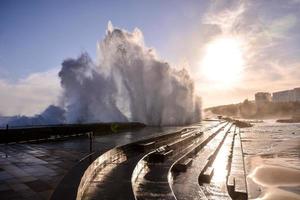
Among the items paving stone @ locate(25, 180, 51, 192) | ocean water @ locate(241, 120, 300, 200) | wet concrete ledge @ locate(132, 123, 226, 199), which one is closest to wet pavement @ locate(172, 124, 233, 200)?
wet concrete ledge @ locate(132, 123, 226, 199)

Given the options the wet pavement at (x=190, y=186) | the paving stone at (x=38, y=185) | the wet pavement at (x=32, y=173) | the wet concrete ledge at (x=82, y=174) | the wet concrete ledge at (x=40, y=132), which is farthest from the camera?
the wet concrete ledge at (x=40, y=132)

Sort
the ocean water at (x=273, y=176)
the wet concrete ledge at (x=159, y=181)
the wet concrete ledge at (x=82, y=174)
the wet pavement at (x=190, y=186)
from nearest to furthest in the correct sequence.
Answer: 1. the wet concrete ledge at (x=82, y=174)
2. the wet concrete ledge at (x=159, y=181)
3. the wet pavement at (x=190, y=186)
4. the ocean water at (x=273, y=176)

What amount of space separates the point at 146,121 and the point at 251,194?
34162 millimetres

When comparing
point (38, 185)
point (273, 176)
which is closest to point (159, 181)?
point (38, 185)

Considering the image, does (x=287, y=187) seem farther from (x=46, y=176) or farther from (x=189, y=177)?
(x=46, y=176)

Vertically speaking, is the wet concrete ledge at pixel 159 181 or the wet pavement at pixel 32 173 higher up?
the wet pavement at pixel 32 173

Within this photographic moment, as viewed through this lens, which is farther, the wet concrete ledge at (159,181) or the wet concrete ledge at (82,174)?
the wet concrete ledge at (159,181)

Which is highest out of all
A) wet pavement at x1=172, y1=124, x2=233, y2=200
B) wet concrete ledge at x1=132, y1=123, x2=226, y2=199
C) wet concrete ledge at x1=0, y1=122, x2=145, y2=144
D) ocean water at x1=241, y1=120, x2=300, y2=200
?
wet concrete ledge at x1=0, y1=122, x2=145, y2=144

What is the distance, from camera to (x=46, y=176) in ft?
19.7

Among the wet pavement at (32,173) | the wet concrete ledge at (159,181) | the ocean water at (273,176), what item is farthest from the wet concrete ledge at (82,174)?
the ocean water at (273,176)

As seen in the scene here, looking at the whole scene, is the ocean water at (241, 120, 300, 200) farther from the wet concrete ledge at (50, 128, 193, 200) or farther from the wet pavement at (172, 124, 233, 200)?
the wet concrete ledge at (50, 128, 193, 200)

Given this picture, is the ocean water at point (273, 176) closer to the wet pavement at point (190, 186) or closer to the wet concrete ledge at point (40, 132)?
the wet pavement at point (190, 186)

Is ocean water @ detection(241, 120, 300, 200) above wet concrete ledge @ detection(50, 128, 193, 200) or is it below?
below

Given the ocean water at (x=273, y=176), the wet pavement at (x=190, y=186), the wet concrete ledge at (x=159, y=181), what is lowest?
the ocean water at (x=273, y=176)
